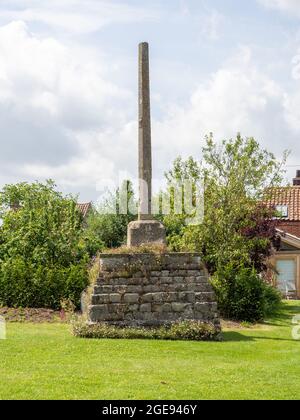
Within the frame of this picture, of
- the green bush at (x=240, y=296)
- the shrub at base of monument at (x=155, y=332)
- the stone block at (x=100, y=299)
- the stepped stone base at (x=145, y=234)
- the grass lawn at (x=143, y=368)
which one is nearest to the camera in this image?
the grass lawn at (x=143, y=368)

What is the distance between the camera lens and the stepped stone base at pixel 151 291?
14.9m

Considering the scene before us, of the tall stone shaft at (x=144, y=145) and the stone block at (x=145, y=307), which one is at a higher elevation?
the tall stone shaft at (x=144, y=145)

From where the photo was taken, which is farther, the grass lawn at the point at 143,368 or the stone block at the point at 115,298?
the stone block at the point at 115,298

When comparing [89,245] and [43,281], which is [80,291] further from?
[89,245]

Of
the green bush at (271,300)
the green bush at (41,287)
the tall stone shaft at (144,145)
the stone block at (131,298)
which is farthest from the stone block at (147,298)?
the green bush at (271,300)

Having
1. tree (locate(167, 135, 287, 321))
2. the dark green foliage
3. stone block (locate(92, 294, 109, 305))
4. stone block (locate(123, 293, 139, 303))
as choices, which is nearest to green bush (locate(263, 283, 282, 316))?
tree (locate(167, 135, 287, 321))

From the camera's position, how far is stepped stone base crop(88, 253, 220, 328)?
14.9 meters

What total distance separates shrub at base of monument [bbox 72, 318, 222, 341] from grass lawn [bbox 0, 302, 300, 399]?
37 cm

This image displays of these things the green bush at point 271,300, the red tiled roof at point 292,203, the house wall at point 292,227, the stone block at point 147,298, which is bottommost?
the green bush at point 271,300

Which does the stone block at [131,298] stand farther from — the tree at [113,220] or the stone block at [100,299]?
the tree at [113,220]

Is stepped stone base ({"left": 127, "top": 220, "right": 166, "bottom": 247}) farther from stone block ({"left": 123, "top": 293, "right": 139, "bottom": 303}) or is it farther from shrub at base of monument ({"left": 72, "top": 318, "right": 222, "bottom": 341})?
shrub at base of monument ({"left": 72, "top": 318, "right": 222, "bottom": 341})

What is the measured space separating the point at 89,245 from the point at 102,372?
605 inches

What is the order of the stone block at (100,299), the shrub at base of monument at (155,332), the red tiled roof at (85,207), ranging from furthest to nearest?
the red tiled roof at (85,207), the stone block at (100,299), the shrub at base of monument at (155,332)

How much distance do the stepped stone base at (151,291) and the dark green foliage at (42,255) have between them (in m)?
5.31
